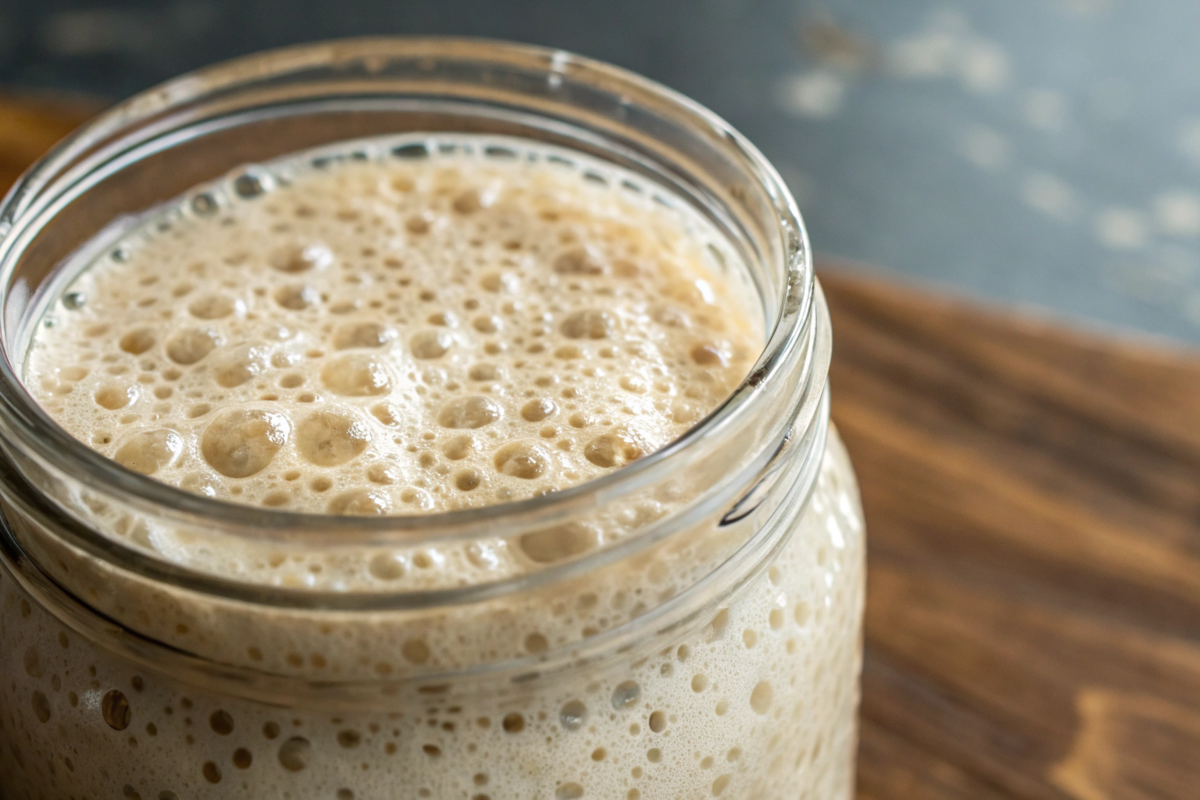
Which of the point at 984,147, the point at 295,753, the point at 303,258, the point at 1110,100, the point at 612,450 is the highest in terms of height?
the point at 1110,100

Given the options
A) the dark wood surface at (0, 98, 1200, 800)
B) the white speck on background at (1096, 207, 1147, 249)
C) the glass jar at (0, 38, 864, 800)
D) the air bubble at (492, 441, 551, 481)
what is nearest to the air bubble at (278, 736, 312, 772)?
the glass jar at (0, 38, 864, 800)

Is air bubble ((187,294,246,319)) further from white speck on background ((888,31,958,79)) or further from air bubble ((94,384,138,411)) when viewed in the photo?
white speck on background ((888,31,958,79))

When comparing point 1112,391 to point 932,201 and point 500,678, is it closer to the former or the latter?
point 500,678

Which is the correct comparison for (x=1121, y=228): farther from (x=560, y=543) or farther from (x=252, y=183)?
(x=560, y=543)

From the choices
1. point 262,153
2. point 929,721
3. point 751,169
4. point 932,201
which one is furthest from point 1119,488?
point 932,201

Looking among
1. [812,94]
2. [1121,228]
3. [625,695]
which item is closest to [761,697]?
[625,695]

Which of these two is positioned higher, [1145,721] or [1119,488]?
[1119,488]
